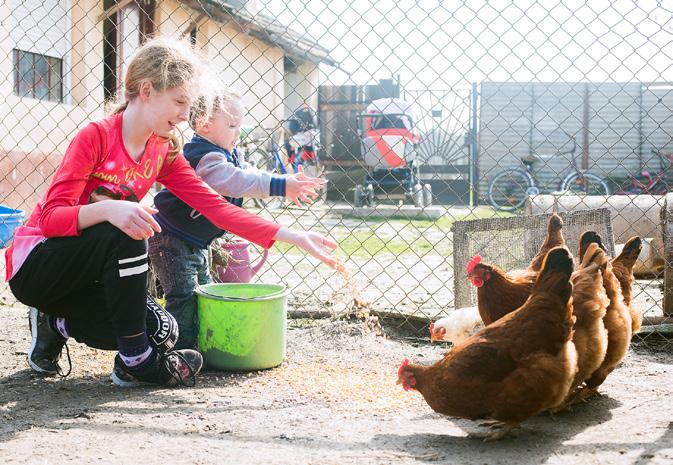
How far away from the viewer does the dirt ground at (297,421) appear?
6.17ft

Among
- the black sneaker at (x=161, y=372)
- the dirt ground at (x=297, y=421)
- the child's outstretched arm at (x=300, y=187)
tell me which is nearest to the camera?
the dirt ground at (x=297, y=421)

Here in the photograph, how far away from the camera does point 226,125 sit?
3.02m

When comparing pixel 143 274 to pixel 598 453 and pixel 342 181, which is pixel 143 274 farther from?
pixel 342 181

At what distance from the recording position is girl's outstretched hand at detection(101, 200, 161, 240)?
2.18 metres

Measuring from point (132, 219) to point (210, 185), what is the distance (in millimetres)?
859

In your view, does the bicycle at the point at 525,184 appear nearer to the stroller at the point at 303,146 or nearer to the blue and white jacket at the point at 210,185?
the stroller at the point at 303,146

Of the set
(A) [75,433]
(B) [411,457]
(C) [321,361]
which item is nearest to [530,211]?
(C) [321,361]

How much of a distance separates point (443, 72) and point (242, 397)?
194 centimetres

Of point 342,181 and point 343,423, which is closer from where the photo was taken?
point 343,423

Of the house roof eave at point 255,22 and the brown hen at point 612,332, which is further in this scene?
the house roof eave at point 255,22

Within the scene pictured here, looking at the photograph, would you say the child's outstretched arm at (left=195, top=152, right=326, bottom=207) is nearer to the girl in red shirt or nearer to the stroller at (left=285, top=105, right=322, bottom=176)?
the girl in red shirt

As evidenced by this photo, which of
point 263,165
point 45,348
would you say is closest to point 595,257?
point 45,348

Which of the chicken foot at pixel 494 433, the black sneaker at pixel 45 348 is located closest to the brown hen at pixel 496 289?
the chicken foot at pixel 494 433

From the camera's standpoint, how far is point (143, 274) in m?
2.41
